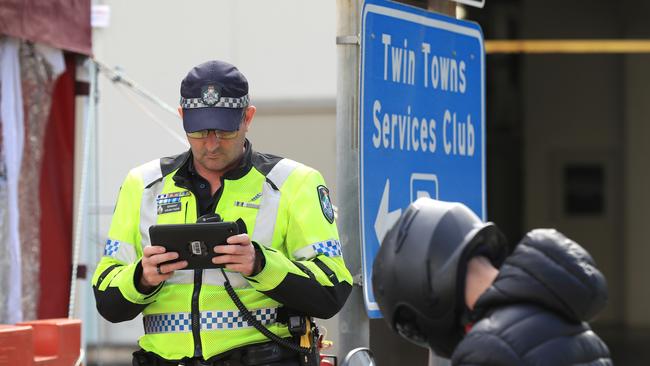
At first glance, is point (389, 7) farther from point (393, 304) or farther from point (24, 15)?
point (24, 15)

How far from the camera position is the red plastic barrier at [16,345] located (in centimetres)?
444

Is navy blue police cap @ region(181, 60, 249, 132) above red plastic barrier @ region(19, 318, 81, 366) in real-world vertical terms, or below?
above

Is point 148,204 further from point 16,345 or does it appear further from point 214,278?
point 16,345

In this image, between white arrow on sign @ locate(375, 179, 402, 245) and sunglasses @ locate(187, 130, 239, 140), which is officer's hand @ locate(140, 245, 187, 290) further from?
white arrow on sign @ locate(375, 179, 402, 245)

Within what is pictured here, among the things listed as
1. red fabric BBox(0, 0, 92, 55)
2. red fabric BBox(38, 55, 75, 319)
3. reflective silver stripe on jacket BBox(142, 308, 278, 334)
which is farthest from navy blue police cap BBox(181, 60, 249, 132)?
red fabric BBox(38, 55, 75, 319)

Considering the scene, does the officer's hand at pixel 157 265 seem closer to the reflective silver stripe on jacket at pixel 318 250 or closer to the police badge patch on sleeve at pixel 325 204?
the reflective silver stripe on jacket at pixel 318 250

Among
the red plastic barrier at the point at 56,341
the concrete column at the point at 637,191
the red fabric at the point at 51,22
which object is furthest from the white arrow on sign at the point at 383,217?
the concrete column at the point at 637,191

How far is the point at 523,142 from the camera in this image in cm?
2088

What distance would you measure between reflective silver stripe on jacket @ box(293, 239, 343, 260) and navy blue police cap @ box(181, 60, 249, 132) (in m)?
0.42

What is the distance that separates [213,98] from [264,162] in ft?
0.93

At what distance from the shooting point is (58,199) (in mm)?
7219

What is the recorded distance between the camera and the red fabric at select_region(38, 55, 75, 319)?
702 cm

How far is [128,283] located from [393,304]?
152 cm

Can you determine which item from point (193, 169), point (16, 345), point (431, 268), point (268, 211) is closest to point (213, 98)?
point (193, 169)
